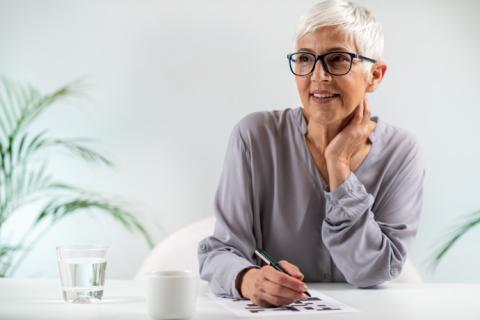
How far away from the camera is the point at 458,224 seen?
2883 millimetres

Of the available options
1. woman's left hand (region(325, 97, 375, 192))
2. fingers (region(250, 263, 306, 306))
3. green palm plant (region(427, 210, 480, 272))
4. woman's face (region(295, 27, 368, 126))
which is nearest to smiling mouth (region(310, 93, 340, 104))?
A: woman's face (region(295, 27, 368, 126))

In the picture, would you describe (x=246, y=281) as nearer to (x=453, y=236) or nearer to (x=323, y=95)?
(x=323, y=95)

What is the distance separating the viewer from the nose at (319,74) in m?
1.65

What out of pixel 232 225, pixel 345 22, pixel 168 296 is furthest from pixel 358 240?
pixel 168 296

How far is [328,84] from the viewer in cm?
167

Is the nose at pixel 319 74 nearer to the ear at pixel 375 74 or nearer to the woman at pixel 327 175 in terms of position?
the woman at pixel 327 175

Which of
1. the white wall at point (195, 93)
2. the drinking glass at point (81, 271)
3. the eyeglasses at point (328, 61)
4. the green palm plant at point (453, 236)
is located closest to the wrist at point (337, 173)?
the eyeglasses at point (328, 61)

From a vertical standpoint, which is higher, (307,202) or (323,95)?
(323,95)

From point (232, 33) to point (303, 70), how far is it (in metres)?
1.29

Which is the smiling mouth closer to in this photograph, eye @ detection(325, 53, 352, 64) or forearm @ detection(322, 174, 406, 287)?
eye @ detection(325, 53, 352, 64)

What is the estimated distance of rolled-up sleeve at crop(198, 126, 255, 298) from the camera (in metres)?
1.50

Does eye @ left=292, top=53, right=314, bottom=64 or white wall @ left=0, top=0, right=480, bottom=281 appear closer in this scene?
eye @ left=292, top=53, right=314, bottom=64

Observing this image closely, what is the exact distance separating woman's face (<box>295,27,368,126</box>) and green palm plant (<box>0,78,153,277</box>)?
1464 millimetres

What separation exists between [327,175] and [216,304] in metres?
0.60
